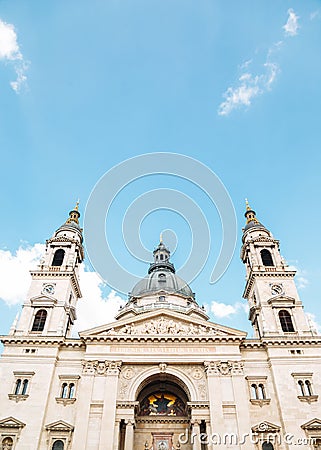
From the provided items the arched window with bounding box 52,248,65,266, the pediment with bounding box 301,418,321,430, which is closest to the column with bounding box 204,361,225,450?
the pediment with bounding box 301,418,321,430

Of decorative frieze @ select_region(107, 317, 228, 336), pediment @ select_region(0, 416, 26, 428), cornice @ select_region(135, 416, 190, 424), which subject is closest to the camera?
pediment @ select_region(0, 416, 26, 428)

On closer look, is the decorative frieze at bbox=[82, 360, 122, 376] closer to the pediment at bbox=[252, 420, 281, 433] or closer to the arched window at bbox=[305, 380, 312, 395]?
the pediment at bbox=[252, 420, 281, 433]

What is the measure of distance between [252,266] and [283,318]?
6.03 m

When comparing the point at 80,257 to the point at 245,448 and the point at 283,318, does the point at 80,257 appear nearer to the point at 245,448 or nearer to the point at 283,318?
the point at 283,318

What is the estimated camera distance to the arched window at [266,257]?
38719mm

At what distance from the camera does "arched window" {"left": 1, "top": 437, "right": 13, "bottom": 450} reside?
25.8 metres

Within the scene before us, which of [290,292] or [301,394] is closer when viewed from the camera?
[301,394]

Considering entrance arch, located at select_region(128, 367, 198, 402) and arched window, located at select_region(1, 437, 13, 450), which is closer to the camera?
arched window, located at select_region(1, 437, 13, 450)

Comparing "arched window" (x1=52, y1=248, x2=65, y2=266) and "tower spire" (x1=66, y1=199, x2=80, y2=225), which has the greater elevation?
"tower spire" (x1=66, y1=199, x2=80, y2=225)

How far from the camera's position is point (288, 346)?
30.9 metres

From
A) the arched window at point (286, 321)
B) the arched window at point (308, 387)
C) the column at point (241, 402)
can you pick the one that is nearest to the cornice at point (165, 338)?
the column at point (241, 402)

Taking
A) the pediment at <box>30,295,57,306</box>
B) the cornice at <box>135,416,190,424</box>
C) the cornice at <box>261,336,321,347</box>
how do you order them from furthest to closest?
the pediment at <box>30,295,57,306</box>
the cornice at <box>261,336,321,347</box>
the cornice at <box>135,416,190,424</box>

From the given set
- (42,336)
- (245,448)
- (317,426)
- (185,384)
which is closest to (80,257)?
(42,336)

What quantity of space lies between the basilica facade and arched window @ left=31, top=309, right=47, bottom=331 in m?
0.09
